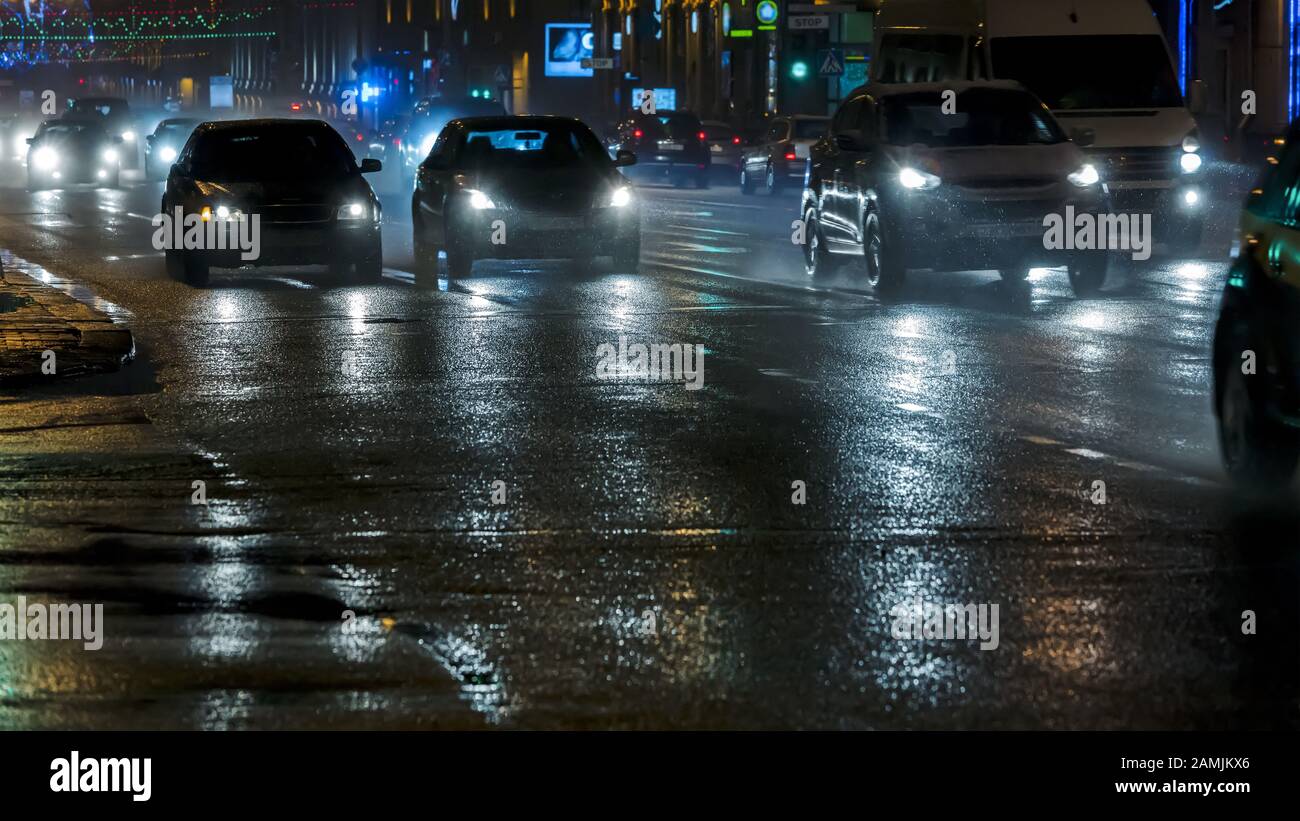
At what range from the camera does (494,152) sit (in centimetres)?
2275

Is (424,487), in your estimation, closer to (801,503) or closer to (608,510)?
(608,510)

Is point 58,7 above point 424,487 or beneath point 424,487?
above

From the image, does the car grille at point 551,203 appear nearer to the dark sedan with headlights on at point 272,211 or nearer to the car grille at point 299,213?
the dark sedan with headlights on at point 272,211

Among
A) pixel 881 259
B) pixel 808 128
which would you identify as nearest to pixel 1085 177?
pixel 881 259

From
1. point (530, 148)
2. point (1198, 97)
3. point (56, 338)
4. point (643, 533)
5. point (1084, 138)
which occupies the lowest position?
point (643, 533)

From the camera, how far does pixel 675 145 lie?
5169 cm

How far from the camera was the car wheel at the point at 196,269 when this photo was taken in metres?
21.7

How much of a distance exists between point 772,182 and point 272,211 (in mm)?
24003

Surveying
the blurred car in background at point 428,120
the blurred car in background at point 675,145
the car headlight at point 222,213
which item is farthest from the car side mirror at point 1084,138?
the blurred car in background at point 675,145

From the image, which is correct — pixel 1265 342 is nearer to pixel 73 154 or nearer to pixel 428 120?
pixel 428 120

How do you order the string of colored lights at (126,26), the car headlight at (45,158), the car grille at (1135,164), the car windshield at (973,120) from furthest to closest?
the string of colored lights at (126,26) < the car headlight at (45,158) < the car grille at (1135,164) < the car windshield at (973,120)
